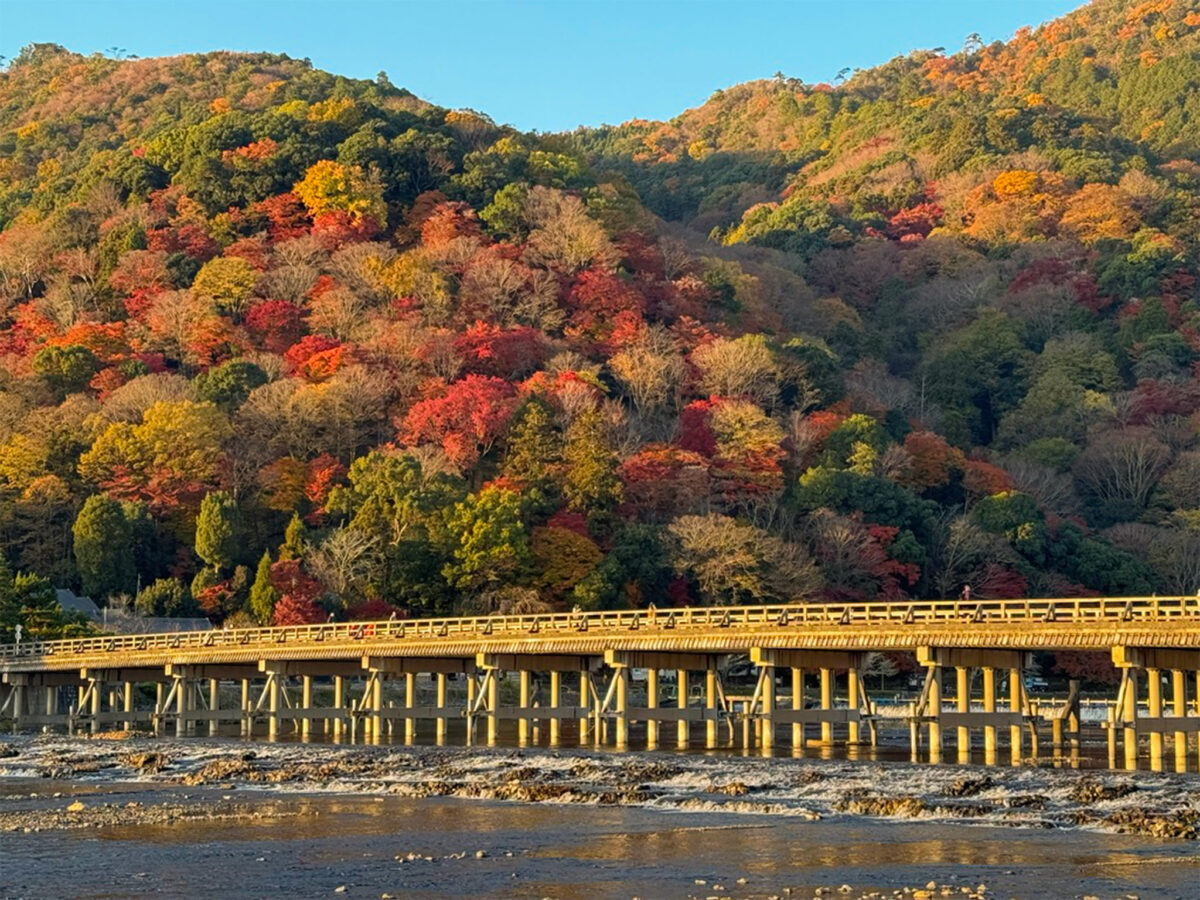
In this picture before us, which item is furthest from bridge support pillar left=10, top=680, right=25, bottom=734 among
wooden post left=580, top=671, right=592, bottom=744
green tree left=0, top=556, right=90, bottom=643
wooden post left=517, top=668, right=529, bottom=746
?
wooden post left=580, top=671, right=592, bottom=744

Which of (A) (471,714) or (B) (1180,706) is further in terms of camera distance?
(A) (471,714)

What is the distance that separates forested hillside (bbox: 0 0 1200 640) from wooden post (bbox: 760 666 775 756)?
3023 cm

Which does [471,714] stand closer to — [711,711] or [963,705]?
[711,711]

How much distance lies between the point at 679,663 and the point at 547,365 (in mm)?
49897

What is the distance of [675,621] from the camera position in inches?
1886

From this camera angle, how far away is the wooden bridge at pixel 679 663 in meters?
39.2

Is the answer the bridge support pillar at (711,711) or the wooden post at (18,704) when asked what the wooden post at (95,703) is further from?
the bridge support pillar at (711,711)

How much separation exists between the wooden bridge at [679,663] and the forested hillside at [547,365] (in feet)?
32.8

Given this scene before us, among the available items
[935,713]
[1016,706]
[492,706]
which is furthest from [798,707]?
[492,706]

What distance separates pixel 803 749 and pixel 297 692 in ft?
124

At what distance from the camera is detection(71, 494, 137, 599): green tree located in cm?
8106

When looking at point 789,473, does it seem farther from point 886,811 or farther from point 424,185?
point 886,811

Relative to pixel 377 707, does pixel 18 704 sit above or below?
below

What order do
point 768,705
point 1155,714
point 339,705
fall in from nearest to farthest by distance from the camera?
point 1155,714 → point 768,705 → point 339,705
